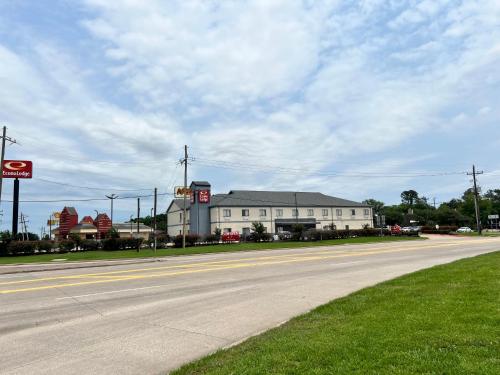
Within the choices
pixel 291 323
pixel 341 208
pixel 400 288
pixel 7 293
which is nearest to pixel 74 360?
pixel 291 323

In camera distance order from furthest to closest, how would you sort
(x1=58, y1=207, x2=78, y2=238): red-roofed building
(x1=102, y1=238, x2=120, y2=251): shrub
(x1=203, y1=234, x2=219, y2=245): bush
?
(x1=58, y1=207, x2=78, y2=238): red-roofed building, (x1=203, y1=234, x2=219, y2=245): bush, (x1=102, y1=238, x2=120, y2=251): shrub

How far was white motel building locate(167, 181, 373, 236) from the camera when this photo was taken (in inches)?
3100

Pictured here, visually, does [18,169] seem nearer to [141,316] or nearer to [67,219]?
[141,316]

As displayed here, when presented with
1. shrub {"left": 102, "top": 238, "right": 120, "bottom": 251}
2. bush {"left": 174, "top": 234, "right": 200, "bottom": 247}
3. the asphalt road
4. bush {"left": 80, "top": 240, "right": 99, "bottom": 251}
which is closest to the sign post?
bush {"left": 80, "top": 240, "right": 99, "bottom": 251}

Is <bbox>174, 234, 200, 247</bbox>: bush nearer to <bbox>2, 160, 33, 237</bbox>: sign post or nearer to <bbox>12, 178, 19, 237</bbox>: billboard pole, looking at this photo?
<bbox>12, 178, 19, 237</bbox>: billboard pole

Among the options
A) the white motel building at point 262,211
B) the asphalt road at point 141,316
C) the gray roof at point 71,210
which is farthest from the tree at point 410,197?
the asphalt road at point 141,316

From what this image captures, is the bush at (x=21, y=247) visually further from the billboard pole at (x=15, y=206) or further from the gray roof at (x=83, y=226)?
the gray roof at (x=83, y=226)

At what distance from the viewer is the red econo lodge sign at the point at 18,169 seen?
4891 centimetres

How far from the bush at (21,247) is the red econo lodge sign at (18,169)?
11.0 m

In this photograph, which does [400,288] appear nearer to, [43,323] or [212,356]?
[212,356]

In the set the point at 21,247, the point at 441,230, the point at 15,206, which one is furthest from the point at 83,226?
the point at 441,230

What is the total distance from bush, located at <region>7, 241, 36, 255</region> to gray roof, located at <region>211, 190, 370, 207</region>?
39.2m

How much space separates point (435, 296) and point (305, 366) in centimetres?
523

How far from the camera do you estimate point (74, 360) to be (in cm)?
631
